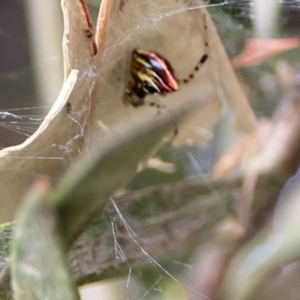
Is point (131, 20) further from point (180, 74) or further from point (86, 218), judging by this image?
point (86, 218)

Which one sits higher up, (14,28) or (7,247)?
(14,28)

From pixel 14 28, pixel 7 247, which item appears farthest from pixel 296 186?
pixel 14 28

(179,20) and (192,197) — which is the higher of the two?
(179,20)

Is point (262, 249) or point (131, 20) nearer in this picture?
point (262, 249)

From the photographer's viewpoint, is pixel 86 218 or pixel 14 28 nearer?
pixel 86 218

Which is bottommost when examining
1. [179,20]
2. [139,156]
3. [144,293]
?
[144,293]

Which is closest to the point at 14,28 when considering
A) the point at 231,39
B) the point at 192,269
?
the point at 231,39

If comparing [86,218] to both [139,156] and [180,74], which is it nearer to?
[139,156]
